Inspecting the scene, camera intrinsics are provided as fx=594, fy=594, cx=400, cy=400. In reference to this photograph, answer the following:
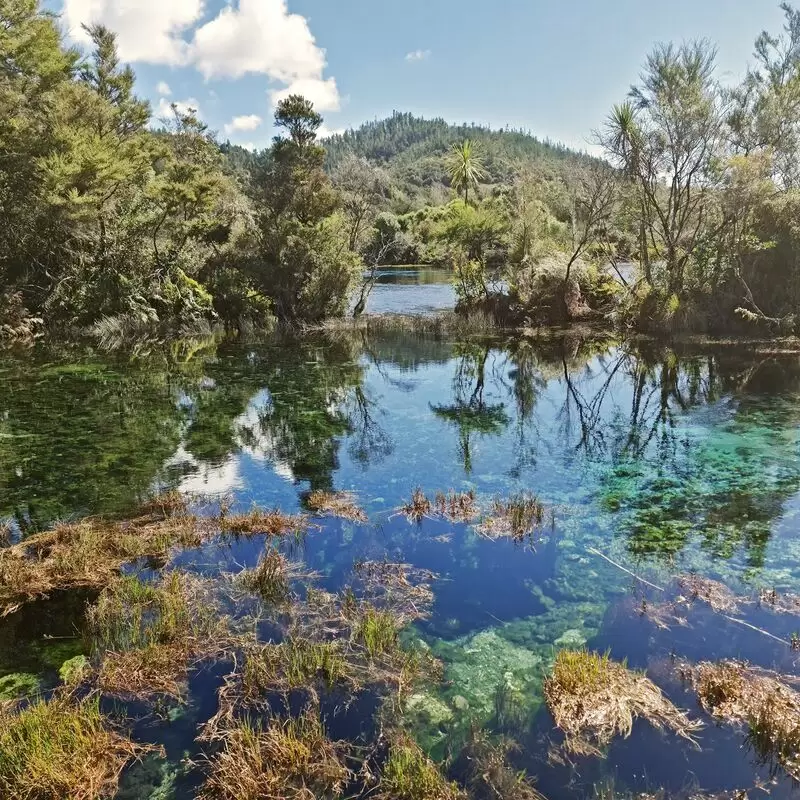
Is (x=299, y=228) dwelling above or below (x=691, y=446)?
above

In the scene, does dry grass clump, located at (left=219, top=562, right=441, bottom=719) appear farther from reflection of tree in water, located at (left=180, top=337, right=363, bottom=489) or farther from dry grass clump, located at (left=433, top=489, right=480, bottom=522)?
reflection of tree in water, located at (left=180, top=337, right=363, bottom=489)

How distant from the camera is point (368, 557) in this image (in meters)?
7.68

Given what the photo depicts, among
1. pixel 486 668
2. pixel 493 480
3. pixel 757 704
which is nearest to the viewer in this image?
pixel 757 704

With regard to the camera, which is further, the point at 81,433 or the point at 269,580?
the point at 81,433

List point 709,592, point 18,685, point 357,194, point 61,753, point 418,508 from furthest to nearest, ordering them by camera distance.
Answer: point 357,194, point 418,508, point 709,592, point 18,685, point 61,753

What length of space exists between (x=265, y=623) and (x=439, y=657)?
1860 millimetres

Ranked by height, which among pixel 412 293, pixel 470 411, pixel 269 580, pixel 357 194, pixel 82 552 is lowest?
pixel 269 580

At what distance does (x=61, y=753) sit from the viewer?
426cm

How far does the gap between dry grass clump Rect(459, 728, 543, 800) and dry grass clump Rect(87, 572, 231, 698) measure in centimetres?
257

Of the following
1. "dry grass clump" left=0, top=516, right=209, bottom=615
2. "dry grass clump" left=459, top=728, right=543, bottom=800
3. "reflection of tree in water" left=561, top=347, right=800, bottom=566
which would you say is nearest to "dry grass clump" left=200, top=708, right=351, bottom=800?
"dry grass clump" left=459, top=728, right=543, bottom=800

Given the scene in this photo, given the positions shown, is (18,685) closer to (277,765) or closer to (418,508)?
(277,765)

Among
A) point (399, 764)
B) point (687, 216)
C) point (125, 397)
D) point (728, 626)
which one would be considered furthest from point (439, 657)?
point (687, 216)

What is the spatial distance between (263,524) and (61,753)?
14.2ft

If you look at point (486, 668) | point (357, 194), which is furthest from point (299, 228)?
point (486, 668)
